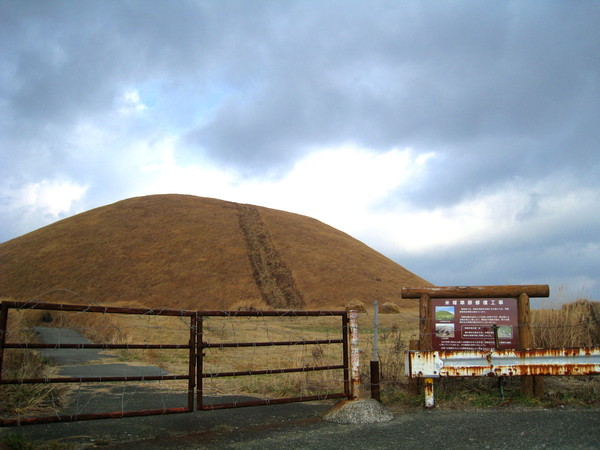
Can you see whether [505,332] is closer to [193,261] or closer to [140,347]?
[140,347]

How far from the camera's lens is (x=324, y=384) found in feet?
26.1

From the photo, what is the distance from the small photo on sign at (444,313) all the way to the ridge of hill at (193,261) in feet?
121

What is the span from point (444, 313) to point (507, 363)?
1108 mm

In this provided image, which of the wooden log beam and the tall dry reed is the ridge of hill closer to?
the tall dry reed

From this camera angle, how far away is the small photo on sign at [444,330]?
7.21 m

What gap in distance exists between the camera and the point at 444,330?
7.23 m

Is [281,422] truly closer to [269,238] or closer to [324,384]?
[324,384]

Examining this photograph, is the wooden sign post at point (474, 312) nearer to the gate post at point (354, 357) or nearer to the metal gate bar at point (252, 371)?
the gate post at point (354, 357)

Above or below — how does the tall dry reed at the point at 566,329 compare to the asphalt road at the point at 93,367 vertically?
above

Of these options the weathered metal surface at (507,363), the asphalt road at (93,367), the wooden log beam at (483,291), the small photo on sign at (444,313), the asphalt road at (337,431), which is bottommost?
the asphalt road at (93,367)

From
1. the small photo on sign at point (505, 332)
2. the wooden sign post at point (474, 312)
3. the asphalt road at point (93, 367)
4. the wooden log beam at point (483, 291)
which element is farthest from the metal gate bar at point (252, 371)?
Answer: the asphalt road at point (93, 367)

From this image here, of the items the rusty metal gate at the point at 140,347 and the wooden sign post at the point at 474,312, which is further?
the wooden sign post at the point at 474,312

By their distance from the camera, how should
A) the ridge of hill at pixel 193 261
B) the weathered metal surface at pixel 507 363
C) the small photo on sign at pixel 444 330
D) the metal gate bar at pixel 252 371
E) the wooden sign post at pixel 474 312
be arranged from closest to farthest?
the metal gate bar at pixel 252 371 → the weathered metal surface at pixel 507 363 → the wooden sign post at pixel 474 312 → the small photo on sign at pixel 444 330 → the ridge of hill at pixel 193 261

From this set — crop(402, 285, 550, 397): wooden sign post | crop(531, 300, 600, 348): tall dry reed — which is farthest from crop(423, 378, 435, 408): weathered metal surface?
crop(531, 300, 600, 348): tall dry reed
